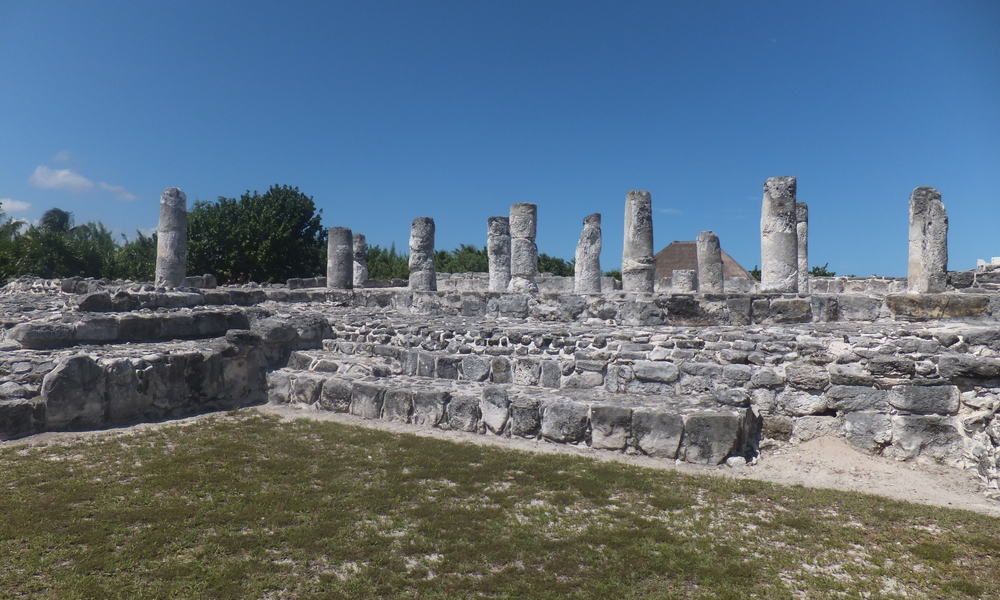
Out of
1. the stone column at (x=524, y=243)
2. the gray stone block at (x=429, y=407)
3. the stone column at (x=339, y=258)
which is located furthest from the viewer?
the stone column at (x=339, y=258)

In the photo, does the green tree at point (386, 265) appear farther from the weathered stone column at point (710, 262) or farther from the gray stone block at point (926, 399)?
Answer: the gray stone block at point (926, 399)

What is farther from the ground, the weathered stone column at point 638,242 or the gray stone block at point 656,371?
the weathered stone column at point 638,242

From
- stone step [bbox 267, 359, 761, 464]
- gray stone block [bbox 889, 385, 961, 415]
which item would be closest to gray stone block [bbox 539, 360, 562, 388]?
stone step [bbox 267, 359, 761, 464]

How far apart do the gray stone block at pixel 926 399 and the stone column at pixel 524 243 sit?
7517 millimetres

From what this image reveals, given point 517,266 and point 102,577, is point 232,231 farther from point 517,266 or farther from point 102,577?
point 102,577

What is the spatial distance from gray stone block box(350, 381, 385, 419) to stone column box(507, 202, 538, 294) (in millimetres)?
5624

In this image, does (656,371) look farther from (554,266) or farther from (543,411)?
(554,266)

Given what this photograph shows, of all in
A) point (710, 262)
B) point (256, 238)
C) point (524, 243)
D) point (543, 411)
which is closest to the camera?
point (543, 411)

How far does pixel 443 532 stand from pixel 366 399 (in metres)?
3.65

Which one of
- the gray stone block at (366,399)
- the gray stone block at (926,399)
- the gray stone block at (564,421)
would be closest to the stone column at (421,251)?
the gray stone block at (366,399)

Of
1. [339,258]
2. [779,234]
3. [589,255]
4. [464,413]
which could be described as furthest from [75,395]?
[779,234]

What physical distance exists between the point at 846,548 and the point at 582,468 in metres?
2.12

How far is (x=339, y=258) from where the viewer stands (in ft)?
49.3

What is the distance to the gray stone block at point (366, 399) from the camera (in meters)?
7.09
